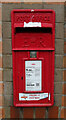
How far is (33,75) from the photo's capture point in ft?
6.43

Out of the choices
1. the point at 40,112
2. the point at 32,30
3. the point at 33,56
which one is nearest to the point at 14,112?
the point at 40,112

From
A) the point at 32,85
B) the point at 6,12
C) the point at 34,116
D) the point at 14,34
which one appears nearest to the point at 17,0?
the point at 6,12

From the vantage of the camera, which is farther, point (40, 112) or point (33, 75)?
point (40, 112)

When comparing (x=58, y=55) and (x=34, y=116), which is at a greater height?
(x=58, y=55)

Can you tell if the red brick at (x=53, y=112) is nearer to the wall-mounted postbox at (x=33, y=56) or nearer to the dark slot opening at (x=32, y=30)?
the wall-mounted postbox at (x=33, y=56)

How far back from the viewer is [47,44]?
192 cm

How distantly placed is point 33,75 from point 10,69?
0.36 meters

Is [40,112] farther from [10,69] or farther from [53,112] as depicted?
[10,69]

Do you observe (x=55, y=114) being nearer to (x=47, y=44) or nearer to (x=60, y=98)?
(x=60, y=98)

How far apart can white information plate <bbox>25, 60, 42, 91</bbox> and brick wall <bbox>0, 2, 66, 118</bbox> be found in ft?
0.87

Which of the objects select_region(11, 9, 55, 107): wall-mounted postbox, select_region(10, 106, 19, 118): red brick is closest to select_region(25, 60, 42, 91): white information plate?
select_region(11, 9, 55, 107): wall-mounted postbox

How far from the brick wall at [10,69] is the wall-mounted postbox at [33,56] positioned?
13cm

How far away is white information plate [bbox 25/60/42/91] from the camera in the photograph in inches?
76.2

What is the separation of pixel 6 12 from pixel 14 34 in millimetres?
354
